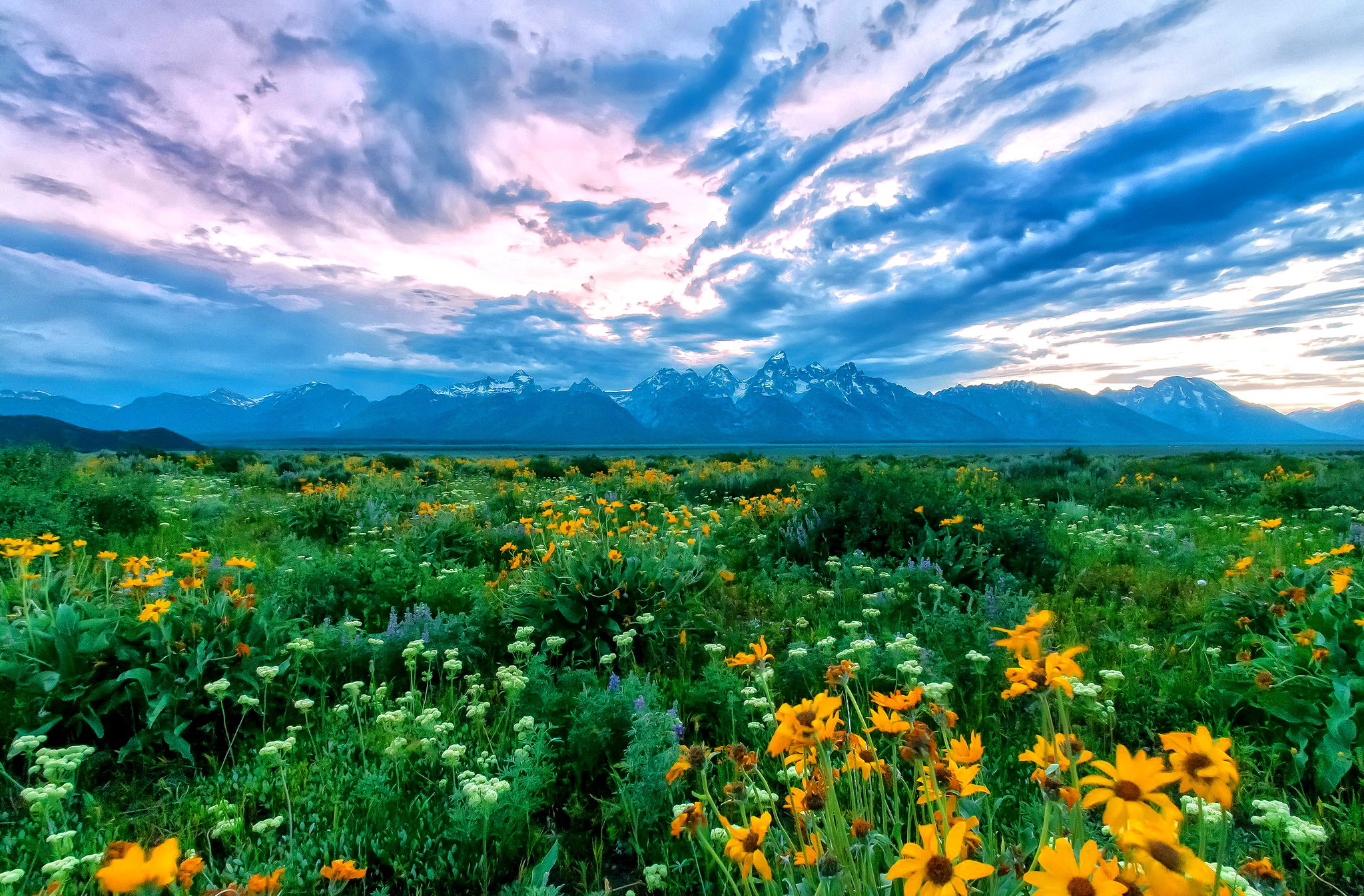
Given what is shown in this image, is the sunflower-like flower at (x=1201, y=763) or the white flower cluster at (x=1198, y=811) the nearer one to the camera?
the sunflower-like flower at (x=1201, y=763)

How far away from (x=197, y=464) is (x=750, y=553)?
1969cm

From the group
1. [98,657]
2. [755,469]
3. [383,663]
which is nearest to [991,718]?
[383,663]

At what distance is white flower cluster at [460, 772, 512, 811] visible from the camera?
2150 mm

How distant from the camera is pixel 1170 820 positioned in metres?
1.00

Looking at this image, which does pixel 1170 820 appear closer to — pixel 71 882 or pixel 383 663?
pixel 71 882

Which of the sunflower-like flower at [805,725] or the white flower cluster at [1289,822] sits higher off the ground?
the sunflower-like flower at [805,725]

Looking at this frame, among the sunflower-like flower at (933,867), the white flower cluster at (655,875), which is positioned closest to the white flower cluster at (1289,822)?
the sunflower-like flower at (933,867)

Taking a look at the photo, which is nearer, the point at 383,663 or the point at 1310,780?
the point at 1310,780

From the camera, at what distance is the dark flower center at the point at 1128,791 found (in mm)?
1001

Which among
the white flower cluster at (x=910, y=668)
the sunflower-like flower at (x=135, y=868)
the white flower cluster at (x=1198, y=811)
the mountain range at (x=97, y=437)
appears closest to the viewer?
the sunflower-like flower at (x=135, y=868)

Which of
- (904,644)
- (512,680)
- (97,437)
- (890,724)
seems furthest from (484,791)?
(97,437)

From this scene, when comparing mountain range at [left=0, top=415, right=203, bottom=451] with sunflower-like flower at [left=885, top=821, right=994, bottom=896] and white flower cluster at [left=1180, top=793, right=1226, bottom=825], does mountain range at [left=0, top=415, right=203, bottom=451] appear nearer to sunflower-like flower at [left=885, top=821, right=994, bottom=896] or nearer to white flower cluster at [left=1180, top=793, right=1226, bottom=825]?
sunflower-like flower at [left=885, top=821, right=994, bottom=896]

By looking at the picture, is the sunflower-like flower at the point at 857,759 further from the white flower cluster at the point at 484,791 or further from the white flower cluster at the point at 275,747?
the white flower cluster at the point at 275,747

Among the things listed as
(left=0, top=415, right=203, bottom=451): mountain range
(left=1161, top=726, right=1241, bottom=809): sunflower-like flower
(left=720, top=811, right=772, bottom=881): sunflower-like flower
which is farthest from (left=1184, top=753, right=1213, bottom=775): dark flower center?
(left=0, top=415, right=203, bottom=451): mountain range
